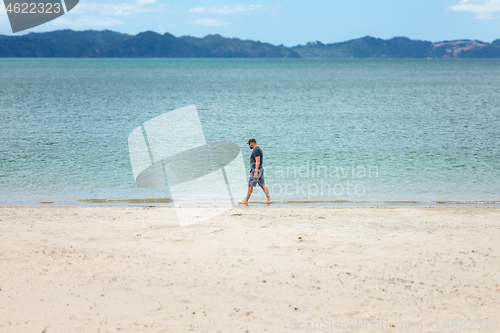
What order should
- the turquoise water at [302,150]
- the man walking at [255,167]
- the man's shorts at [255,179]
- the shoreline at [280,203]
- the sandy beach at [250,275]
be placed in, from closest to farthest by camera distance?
1. the sandy beach at [250,275]
2. the man walking at [255,167]
3. the man's shorts at [255,179]
4. the shoreline at [280,203]
5. the turquoise water at [302,150]

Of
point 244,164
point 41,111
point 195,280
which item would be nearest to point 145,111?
point 41,111

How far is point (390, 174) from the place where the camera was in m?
21.0

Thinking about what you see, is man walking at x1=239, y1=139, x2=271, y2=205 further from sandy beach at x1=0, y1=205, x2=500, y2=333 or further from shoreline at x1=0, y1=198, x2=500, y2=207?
sandy beach at x1=0, y1=205, x2=500, y2=333

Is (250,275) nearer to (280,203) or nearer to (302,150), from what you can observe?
(280,203)

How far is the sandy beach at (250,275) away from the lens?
7590mm

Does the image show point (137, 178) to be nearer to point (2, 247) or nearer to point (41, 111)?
point (2, 247)

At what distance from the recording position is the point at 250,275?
9078 millimetres

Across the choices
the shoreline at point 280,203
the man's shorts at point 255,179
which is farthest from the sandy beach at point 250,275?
A: the shoreline at point 280,203

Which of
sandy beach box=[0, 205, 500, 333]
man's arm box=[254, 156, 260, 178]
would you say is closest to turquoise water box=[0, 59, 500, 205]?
man's arm box=[254, 156, 260, 178]

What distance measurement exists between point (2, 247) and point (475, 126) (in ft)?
111

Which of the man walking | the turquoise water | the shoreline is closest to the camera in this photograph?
the man walking

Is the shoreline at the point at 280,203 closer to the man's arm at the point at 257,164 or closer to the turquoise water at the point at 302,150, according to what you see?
the turquoise water at the point at 302,150

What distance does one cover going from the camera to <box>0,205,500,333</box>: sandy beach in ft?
24.9

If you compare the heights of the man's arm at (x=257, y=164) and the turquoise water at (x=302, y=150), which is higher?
the man's arm at (x=257, y=164)
